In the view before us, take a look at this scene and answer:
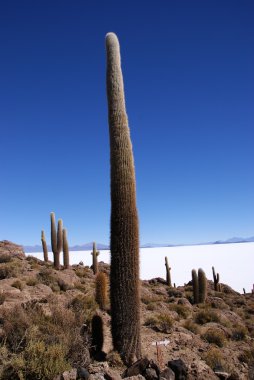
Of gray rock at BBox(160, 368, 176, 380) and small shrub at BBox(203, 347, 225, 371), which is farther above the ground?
gray rock at BBox(160, 368, 176, 380)

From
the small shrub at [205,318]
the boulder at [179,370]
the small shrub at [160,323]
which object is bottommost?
the small shrub at [205,318]

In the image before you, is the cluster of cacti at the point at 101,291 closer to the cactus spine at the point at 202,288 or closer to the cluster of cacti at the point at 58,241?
the cactus spine at the point at 202,288

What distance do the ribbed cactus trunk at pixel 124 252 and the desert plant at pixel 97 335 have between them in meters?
0.81

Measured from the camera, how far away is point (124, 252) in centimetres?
827

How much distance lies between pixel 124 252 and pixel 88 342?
2.50m

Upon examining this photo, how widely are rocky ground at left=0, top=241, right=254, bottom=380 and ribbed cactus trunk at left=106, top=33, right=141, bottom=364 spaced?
0.46m

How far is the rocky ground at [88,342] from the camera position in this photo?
663 cm

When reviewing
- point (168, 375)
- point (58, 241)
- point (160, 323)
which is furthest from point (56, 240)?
point (168, 375)

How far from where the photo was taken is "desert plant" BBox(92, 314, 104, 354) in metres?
8.86

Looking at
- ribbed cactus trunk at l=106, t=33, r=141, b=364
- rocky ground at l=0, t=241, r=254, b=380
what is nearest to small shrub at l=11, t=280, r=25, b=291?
rocky ground at l=0, t=241, r=254, b=380

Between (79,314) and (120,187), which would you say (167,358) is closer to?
(79,314)

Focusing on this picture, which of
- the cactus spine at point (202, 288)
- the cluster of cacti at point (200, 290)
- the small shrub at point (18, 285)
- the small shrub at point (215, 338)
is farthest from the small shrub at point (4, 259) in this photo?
the small shrub at point (215, 338)

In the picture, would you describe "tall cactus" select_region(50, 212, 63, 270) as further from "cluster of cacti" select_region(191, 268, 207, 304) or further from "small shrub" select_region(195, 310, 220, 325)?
"small shrub" select_region(195, 310, 220, 325)

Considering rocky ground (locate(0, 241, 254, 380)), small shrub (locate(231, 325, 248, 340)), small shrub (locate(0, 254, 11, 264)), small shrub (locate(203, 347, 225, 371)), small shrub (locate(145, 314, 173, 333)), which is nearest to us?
rocky ground (locate(0, 241, 254, 380))
